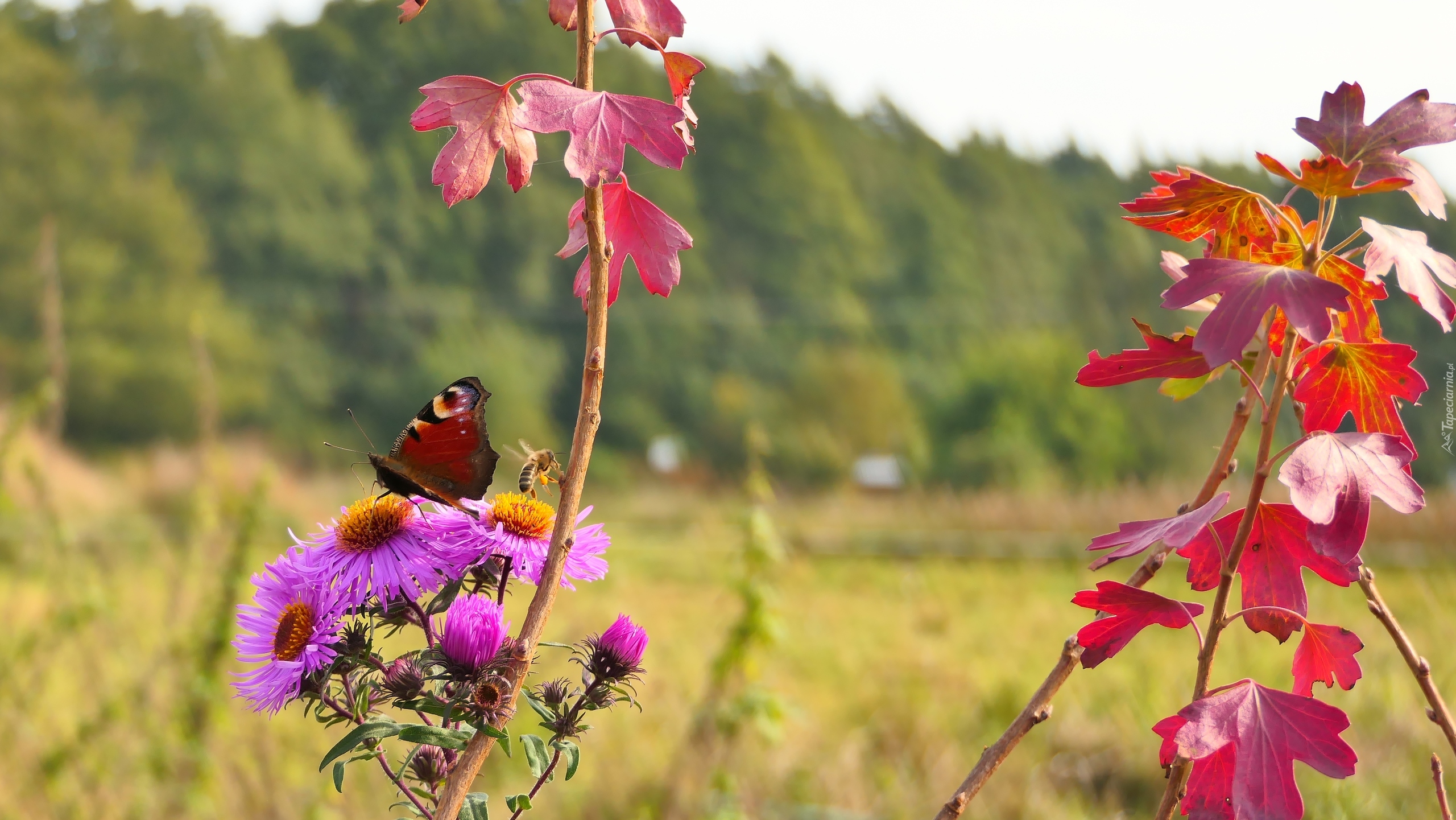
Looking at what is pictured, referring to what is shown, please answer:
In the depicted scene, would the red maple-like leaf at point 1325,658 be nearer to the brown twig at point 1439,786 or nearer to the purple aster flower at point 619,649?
the brown twig at point 1439,786

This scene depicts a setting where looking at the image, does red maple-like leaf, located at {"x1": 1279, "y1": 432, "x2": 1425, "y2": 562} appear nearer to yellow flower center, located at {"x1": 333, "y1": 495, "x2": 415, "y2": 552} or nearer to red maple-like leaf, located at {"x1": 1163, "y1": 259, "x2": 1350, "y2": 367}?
red maple-like leaf, located at {"x1": 1163, "y1": 259, "x2": 1350, "y2": 367}

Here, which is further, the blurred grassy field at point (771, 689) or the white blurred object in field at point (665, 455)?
the white blurred object in field at point (665, 455)

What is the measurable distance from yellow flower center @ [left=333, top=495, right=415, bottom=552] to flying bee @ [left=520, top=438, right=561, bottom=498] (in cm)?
5

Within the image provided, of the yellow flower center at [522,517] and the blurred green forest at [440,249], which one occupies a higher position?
Result: the blurred green forest at [440,249]

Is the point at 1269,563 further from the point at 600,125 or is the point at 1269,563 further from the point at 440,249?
the point at 440,249

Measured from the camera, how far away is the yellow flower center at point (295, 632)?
367 millimetres

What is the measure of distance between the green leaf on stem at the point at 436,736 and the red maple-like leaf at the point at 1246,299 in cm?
25

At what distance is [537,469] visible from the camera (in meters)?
0.41

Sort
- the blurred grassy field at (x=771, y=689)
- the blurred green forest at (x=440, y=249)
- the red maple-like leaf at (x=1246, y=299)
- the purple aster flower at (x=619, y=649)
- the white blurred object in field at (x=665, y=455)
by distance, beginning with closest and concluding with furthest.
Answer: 1. the red maple-like leaf at (x=1246, y=299)
2. the purple aster flower at (x=619, y=649)
3. the blurred grassy field at (x=771, y=689)
4. the blurred green forest at (x=440, y=249)
5. the white blurred object in field at (x=665, y=455)

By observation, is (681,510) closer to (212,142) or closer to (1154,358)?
(212,142)

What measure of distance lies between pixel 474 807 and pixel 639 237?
0.21 m

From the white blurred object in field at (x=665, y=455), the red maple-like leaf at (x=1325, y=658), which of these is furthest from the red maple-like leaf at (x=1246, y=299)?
the white blurred object in field at (x=665, y=455)

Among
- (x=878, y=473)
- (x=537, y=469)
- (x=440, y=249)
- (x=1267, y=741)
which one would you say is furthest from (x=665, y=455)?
(x=1267, y=741)

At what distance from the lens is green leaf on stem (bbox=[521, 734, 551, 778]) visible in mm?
355
